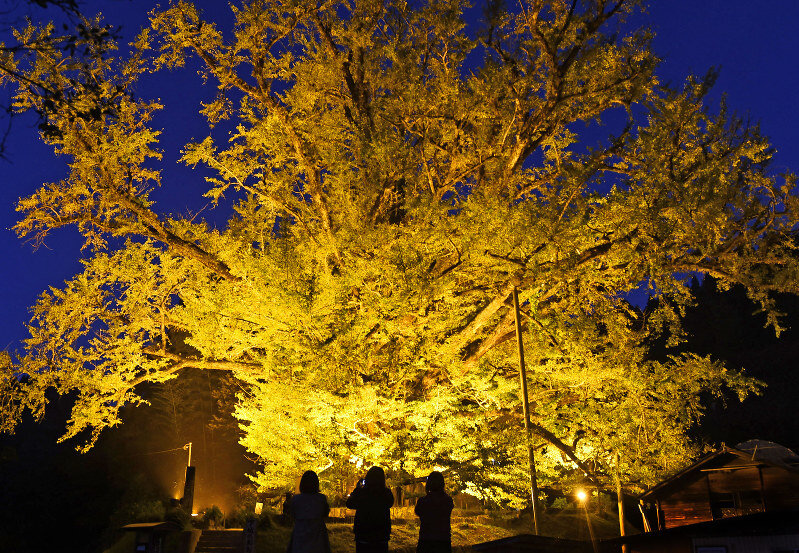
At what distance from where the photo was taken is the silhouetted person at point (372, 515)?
684cm

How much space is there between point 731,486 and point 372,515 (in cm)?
1489

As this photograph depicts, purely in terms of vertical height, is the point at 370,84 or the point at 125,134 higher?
the point at 370,84

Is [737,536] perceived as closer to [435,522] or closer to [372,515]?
[435,522]

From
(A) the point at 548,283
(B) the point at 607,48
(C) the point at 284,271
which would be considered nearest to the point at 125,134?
(C) the point at 284,271

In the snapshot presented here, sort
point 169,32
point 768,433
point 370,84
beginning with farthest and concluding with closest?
point 768,433 < point 370,84 < point 169,32

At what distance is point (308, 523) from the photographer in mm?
6914

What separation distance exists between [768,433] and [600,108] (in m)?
33.2

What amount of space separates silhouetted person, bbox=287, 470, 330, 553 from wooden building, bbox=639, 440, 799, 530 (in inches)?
536

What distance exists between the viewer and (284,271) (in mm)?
17422

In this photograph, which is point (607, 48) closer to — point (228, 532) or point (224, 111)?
point (224, 111)

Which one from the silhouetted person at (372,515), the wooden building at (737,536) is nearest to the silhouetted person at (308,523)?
the silhouetted person at (372,515)

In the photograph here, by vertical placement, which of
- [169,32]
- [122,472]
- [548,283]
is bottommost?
[122,472]

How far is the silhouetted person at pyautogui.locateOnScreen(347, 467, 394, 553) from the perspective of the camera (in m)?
A: 6.84

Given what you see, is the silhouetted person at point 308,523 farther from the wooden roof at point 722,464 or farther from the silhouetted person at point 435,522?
the wooden roof at point 722,464
